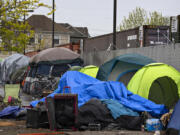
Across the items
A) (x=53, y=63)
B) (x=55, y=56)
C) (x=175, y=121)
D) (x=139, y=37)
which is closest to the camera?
(x=175, y=121)

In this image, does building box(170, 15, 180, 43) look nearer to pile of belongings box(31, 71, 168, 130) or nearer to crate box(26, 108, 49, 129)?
pile of belongings box(31, 71, 168, 130)

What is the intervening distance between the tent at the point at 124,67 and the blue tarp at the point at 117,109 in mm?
4149

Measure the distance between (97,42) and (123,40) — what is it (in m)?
4.89

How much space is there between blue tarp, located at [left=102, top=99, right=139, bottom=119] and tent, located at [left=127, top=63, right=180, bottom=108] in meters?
1.96

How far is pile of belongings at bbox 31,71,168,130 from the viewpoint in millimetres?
11008

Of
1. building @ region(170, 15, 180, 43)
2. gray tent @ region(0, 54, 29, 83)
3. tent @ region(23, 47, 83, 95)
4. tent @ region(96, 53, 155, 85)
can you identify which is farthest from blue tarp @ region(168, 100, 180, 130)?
gray tent @ region(0, 54, 29, 83)

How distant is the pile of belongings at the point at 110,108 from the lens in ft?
36.1

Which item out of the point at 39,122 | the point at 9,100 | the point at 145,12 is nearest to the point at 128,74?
the point at 9,100

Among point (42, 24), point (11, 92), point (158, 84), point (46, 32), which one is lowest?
point (11, 92)

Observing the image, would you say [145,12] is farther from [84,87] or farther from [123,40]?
[84,87]

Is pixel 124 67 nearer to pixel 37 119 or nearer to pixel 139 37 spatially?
pixel 37 119

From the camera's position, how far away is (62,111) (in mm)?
10742

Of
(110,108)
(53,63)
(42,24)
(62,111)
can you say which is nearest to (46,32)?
(42,24)

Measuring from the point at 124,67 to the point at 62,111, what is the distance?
5825mm
